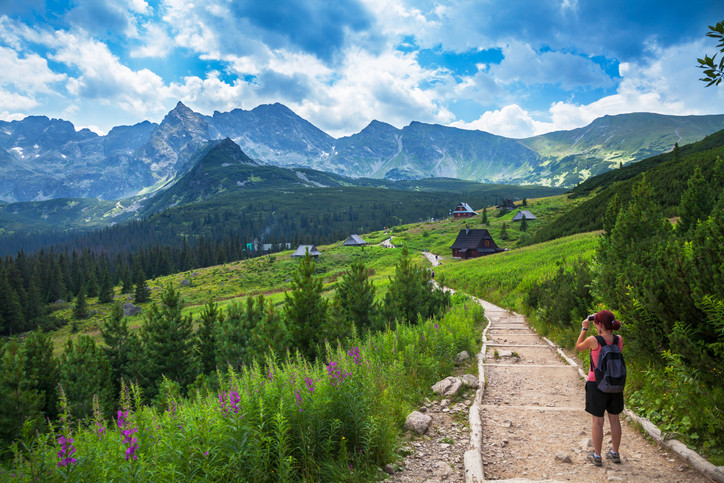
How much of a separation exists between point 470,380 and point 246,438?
637 centimetres

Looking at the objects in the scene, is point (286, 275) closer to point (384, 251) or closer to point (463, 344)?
point (384, 251)

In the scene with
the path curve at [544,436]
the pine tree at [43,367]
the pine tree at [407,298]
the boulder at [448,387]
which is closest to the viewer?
the path curve at [544,436]

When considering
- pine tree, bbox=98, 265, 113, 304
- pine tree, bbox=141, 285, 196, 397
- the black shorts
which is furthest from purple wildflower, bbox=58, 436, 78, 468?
pine tree, bbox=98, 265, 113, 304

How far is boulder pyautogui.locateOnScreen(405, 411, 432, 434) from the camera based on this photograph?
268 inches

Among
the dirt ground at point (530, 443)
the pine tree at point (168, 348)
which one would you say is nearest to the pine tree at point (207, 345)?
the pine tree at point (168, 348)

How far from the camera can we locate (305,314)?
14.1m

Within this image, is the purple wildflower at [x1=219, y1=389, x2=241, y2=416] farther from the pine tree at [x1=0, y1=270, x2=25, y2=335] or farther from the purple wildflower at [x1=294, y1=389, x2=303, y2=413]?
the pine tree at [x1=0, y1=270, x2=25, y2=335]

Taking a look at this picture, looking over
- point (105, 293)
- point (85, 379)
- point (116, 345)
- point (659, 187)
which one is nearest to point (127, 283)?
point (105, 293)

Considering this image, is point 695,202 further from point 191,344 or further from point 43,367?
point 43,367

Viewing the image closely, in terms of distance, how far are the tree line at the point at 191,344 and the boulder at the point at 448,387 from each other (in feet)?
11.3

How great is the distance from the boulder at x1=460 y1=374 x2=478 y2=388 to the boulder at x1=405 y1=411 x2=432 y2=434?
2.24m

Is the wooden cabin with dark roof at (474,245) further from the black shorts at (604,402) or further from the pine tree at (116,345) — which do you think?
the black shorts at (604,402)

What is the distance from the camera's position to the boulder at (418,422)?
6812 millimetres

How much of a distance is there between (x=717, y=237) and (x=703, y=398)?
8.16ft
